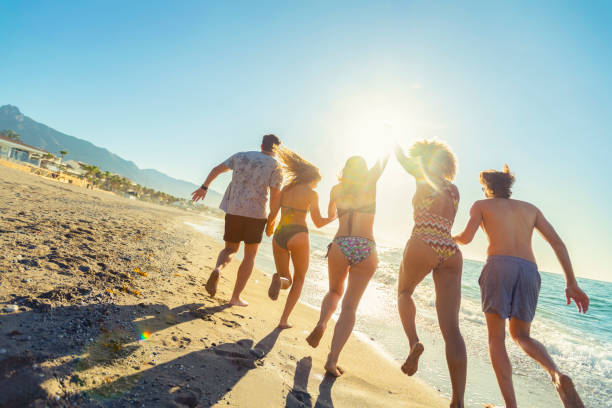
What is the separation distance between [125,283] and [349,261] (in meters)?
2.57

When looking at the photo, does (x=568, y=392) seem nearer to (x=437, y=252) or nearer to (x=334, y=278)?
(x=437, y=252)

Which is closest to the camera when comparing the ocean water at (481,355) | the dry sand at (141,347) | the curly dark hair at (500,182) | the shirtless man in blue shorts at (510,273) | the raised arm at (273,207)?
the dry sand at (141,347)

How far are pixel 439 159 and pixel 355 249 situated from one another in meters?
1.33

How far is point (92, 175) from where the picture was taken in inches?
2470

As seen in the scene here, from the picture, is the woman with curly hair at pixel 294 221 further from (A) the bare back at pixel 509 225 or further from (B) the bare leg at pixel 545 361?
(B) the bare leg at pixel 545 361

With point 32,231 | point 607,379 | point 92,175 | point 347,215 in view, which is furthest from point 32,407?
point 92,175

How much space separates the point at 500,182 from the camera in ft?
10.2

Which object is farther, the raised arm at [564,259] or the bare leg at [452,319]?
the raised arm at [564,259]

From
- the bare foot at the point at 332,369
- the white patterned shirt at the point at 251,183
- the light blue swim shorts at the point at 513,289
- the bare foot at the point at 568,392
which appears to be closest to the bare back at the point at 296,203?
the white patterned shirt at the point at 251,183

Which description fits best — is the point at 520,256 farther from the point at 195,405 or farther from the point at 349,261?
the point at 195,405

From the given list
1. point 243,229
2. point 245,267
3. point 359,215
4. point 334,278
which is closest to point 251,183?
point 243,229

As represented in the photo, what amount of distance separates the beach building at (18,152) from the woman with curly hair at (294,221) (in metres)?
60.6

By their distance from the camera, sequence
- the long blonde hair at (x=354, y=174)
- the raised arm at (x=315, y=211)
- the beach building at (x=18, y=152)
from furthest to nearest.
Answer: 1. the beach building at (x=18, y=152)
2. the raised arm at (x=315, y=211)
3. the long blonde hair at (x=354, y=174)

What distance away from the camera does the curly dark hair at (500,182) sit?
3.11 metres
